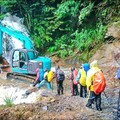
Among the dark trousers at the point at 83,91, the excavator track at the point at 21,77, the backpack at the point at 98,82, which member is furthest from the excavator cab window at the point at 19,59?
the backpack at the point at 98,82

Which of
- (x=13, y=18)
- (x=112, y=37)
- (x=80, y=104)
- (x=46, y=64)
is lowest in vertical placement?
(x=80, y=104)

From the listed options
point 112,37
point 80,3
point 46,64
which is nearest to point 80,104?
point 46,64

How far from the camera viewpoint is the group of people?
11914mm

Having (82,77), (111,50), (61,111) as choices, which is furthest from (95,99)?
(111,50)

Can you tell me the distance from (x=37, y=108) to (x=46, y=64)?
26.1 ft

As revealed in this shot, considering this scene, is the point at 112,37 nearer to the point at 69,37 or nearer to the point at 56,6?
the point at 69,37

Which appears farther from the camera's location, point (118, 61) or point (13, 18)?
point (13, 18)

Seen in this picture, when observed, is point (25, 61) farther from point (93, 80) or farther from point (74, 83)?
point (93, 80)

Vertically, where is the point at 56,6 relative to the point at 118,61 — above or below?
above

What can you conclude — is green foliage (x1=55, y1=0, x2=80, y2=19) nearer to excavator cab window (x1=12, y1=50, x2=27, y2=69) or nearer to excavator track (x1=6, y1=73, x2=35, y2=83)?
excavator cab window (x1=12, y1=50, x2=27, y2=69)

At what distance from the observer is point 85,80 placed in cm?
1417

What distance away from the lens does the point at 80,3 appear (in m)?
25.3

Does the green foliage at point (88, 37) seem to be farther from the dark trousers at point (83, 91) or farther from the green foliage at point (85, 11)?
the dark trousers at point (83, 91)

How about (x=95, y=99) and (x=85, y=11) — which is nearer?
(x=95, y=99)
